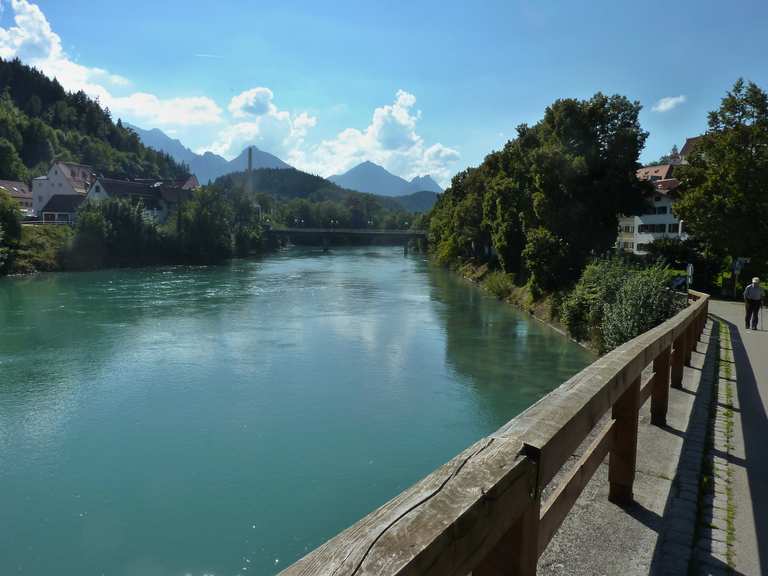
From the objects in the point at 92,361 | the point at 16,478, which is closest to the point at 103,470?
the point at 16,478

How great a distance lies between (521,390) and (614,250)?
17.3 meters

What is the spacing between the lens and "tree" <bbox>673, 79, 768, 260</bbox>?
28.4m

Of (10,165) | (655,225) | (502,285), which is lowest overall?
(502,285)

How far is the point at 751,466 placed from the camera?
5.43m

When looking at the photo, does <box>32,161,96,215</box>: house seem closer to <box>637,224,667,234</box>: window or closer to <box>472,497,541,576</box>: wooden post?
<box>637,224,667,234</box>: window

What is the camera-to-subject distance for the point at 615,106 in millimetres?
31703

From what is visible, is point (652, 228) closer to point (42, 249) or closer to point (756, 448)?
point (756, 448)

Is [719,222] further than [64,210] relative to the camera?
No

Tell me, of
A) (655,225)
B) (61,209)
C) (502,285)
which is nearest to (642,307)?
(502,285)

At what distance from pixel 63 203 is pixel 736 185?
89.6 meters

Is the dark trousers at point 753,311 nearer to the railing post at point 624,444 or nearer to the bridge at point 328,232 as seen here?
the railing post at point 624,444

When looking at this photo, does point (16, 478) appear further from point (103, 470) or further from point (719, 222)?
point (719, 222)

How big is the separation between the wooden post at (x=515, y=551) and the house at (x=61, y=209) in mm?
93063

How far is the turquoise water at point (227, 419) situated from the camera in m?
10.4
